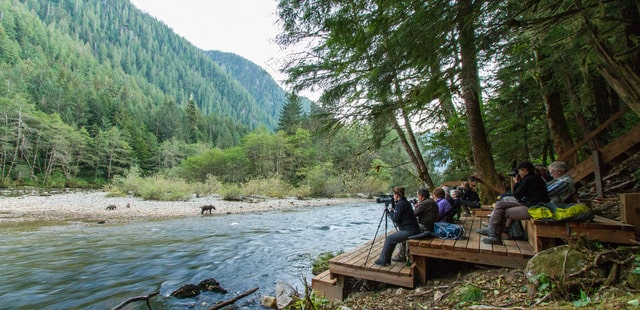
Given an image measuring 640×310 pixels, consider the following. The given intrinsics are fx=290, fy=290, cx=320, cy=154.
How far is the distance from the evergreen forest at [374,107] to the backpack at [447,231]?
2066mm

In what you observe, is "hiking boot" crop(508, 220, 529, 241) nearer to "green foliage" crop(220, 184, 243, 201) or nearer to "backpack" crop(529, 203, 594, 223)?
"backpack" crop(529, 203, 594, 223)

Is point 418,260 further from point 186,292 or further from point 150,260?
point 150,260

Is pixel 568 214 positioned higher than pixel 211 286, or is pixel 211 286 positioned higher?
pixel 568 214

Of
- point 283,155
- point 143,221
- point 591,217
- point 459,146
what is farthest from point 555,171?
point 283,155

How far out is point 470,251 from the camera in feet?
12.4

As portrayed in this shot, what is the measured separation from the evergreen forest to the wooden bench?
119 centimetres

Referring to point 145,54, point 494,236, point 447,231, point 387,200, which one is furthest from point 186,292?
point 145,54

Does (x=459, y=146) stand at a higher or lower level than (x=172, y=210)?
higher

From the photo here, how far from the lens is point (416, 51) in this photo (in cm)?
340

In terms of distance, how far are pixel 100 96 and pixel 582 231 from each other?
3061 inches

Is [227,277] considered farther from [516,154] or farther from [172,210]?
[172,210]

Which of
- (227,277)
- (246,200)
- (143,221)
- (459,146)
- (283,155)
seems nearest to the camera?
(227,277)

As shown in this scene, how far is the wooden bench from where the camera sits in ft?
9.20

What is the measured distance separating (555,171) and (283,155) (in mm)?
41401
